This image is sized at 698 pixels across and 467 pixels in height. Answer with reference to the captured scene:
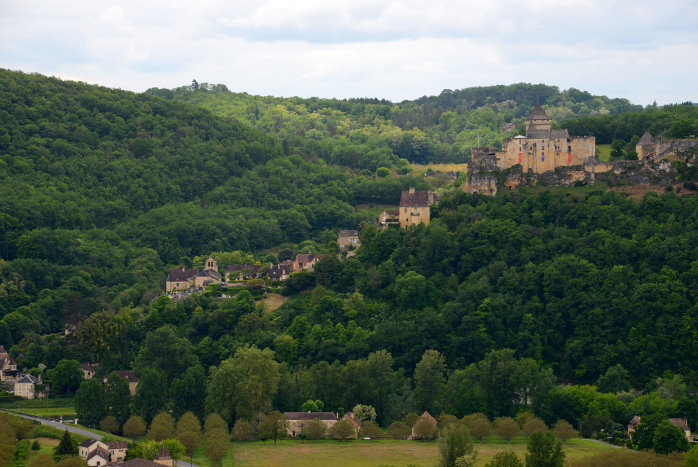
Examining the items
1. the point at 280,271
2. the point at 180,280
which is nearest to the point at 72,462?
the point at 280,271

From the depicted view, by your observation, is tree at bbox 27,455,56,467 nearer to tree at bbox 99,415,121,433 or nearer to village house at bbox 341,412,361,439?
tree at bbox 99,415,121,433

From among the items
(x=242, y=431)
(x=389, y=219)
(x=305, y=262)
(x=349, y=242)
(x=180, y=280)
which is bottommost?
(x=242, y=431)

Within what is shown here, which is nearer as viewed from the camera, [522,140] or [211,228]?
[522,140]

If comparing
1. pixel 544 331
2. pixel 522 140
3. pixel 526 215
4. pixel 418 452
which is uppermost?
pixel 522 140

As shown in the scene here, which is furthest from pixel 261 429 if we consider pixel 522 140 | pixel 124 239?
pixel 124 239

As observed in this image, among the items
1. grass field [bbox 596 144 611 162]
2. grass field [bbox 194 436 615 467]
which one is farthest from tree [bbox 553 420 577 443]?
grass field [bbox 596 144 611 162]

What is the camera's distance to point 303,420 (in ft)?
262

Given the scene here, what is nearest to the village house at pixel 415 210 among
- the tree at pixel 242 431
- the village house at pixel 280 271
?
the village house at pixel 280 271

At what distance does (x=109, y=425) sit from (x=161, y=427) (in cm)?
493

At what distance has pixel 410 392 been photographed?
85062 millimetres

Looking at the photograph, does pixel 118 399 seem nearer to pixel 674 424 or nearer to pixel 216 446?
pixel 216 446

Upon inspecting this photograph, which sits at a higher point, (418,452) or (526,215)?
(526,215)

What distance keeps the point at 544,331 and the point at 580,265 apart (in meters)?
6.28

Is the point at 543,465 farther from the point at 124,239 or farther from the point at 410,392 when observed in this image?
the point at 124,239
